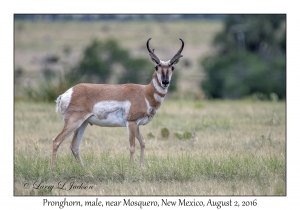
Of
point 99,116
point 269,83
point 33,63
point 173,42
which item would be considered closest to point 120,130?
point 99,116

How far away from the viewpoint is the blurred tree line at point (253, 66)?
3212cm

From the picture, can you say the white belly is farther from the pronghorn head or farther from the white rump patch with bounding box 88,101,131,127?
the pronghorn head

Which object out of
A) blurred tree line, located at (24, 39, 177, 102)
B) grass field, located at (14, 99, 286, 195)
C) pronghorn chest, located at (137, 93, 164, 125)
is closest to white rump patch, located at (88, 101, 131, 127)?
pronghorn chest, located at (137, 93, 164, 125)

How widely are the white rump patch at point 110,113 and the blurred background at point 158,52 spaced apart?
10840 mm

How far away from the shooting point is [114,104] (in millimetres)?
11844

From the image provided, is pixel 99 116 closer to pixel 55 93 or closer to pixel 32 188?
pixel 32 188

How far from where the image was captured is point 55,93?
22547 millimetres

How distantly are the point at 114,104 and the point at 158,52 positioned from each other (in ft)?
159

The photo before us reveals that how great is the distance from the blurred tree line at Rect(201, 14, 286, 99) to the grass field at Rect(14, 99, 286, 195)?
1239 cm

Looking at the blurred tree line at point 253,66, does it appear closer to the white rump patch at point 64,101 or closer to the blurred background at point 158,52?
the blurred background at point 158,52

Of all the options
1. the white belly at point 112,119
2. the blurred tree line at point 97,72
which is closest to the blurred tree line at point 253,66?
the blurred tree line at point 97,72

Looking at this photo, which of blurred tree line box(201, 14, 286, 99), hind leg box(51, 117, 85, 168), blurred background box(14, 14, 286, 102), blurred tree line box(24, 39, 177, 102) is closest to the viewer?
hind leg box(51, 117, 85, 168)

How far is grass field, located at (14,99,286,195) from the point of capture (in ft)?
33.4

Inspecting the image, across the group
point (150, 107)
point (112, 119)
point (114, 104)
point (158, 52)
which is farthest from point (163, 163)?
point (158, 52)
